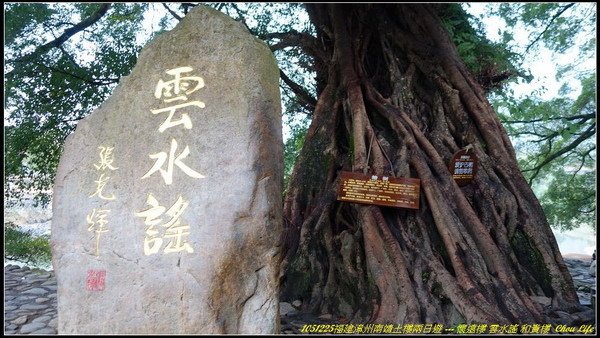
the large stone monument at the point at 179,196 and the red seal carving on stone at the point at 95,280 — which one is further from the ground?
the large stone monument at the point at 179,196

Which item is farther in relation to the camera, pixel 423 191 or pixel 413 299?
→ pixel 423 191

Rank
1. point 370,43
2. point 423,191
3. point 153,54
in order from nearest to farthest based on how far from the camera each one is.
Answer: point 153,54 → point 423,191 → point 370,43

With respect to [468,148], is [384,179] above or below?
below

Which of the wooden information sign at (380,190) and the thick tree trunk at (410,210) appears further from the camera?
the wooden information sign at (380,190)

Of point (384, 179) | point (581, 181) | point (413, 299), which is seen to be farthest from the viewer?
point (581, 181)

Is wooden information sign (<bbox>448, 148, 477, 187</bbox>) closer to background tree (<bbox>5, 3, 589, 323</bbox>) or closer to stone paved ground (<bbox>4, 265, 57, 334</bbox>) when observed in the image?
background tree (<bbox>5, 3, 589, 323</bbox>)

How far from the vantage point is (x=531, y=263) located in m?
3.95

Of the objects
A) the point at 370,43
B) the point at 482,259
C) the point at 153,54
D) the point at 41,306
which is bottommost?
the point at 41,306

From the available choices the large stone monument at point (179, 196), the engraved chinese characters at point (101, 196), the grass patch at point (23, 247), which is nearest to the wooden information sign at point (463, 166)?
the large stone monument at point (179, 196)

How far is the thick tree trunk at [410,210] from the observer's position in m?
3.53

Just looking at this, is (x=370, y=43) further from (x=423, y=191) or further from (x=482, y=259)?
(x=482, y=259)

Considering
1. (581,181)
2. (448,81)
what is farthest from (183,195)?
(581,181)

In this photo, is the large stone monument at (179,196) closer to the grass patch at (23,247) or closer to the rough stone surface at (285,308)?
the rough stone surface at (285,308)

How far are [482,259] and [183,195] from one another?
2.39 metres
